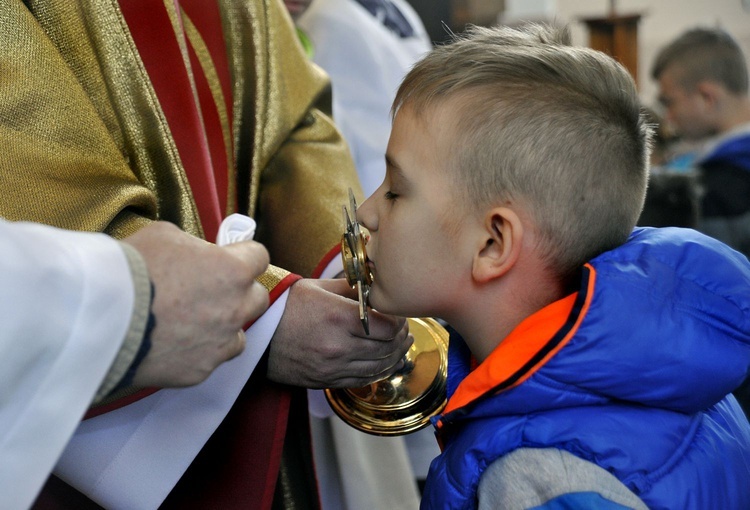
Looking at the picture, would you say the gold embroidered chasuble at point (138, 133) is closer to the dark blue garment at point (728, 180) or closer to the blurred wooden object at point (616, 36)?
the dark blue garment at point (728, 180)

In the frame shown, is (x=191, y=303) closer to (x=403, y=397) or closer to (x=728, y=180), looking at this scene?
(x=403, y=397)

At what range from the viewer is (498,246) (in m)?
1.22

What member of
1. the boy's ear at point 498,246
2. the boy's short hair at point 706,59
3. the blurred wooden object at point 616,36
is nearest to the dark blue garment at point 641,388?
the boy's ear at point 498,246

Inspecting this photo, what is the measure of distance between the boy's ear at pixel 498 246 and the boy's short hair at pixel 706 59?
9.73ft

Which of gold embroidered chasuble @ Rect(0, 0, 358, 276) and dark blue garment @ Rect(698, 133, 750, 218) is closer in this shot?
gold embroidered chasuble @ Rect(0, 0, 358, 276)

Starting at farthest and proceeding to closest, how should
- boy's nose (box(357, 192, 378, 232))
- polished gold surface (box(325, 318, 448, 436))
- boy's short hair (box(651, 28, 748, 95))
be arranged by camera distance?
boy's short hair (box(651, 28, 748, 95))
polished gold surface (box(325, 318, 448, 436))
boy's nose (box(357, 192, 378, 232))

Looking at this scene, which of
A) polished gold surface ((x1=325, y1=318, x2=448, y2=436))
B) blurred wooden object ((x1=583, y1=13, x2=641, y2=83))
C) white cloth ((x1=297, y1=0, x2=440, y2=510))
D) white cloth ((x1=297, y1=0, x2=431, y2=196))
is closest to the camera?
polished gold surface ((x1=325, y1=318, x2=448, y2=436))

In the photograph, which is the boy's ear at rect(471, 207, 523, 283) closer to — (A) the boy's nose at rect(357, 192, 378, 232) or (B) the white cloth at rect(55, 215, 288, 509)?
(A) the boy's nose at rect(357, 192, 378, 232)

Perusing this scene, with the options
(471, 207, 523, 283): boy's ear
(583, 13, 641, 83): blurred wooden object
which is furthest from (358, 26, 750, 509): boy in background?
(583, 13, 641, 83): blurred wooden object

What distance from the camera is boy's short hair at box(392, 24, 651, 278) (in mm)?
1188

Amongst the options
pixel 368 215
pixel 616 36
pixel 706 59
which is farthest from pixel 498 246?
pixel 616 36

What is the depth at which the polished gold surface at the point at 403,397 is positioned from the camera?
4.70 ft

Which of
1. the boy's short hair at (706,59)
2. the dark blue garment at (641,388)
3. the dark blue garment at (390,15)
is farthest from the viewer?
the boy's short hair at (706,59)

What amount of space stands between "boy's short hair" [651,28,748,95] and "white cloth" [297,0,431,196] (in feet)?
5.19
